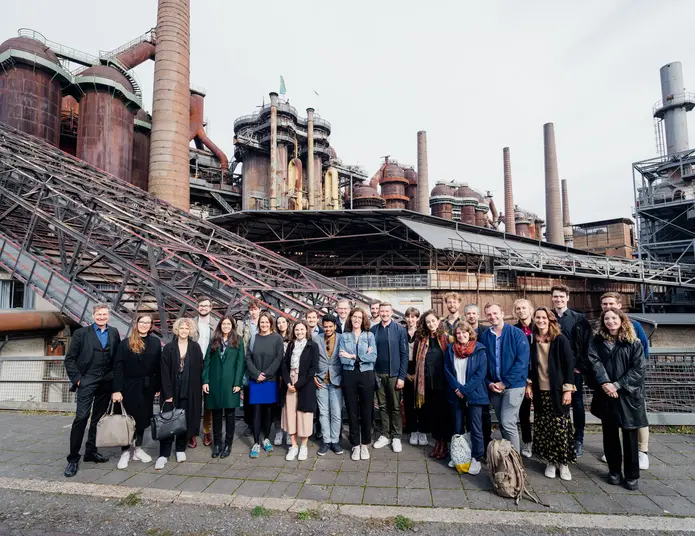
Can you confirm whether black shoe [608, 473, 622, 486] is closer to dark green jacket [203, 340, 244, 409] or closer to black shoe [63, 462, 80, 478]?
dark green jacket [203, 340, 244, 409]

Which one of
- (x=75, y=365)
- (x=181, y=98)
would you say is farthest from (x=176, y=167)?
(x=75, y=365)

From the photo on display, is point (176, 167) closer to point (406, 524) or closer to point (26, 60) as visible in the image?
point (26, 60)

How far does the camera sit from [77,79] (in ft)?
70.6

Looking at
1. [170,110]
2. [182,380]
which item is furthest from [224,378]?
[170,110]

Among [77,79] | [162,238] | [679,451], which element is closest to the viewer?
[679,451]

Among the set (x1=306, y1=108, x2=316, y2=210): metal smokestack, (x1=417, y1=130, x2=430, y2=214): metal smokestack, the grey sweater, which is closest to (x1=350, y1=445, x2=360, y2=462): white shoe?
the grey sweater

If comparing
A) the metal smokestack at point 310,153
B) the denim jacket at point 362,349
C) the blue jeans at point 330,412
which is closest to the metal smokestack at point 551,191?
the metal smokestack at point 310,153

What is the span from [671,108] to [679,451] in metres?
38.5

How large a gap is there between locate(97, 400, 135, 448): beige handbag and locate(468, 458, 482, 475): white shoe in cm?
387

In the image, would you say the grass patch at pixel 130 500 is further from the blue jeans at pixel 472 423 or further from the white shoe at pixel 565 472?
the white shoe at pixel 565 472

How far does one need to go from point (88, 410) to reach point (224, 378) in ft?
5.16

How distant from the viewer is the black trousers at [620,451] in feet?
12.3

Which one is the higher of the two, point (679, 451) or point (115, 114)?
point (115, 114)

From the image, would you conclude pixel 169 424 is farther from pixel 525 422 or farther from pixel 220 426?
pixel 525 422
